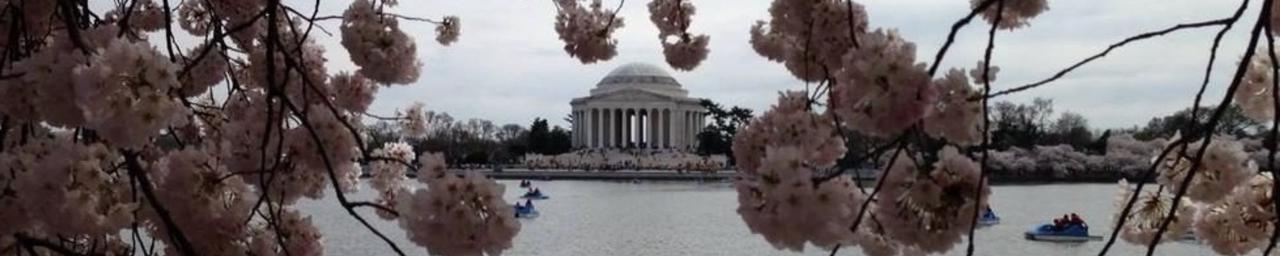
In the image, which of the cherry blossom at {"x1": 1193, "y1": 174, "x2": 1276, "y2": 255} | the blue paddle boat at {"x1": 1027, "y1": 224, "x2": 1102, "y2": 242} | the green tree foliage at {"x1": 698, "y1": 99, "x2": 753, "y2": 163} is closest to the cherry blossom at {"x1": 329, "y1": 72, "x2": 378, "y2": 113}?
the cherry blossom at {"x1": 1193, "y1": 174, "x2": 1276, "y2": 255}

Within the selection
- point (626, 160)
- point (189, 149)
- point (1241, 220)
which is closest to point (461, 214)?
point (189, 149)

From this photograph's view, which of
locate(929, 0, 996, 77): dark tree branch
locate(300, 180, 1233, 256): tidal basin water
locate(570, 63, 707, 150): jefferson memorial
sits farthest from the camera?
locate(570, 63, 707, 150): jefferson memorial

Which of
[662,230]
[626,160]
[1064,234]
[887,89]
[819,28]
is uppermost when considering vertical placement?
[626,160]

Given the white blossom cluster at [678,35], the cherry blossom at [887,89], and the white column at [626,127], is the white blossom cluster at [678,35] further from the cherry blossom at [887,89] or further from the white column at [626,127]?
the white column at [626,127]

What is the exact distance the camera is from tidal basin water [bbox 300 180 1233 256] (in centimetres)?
1800

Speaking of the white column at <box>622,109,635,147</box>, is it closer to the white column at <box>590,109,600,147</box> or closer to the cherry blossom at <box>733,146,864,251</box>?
the white column at <box>590,109,600,147</box>

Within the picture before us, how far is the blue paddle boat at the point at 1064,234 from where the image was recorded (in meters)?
19.6

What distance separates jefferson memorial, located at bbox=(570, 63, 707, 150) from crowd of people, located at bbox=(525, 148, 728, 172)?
7.30ft

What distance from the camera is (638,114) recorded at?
74000mm

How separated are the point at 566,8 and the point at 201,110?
85 centimetres

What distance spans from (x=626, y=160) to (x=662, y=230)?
44448mm

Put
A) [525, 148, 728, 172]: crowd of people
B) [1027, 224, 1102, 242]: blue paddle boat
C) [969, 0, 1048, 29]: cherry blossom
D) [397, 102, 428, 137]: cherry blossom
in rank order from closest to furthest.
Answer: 1. [969, 0, 1048, 29]: cherry blossom
2. [397, 102, 428, 137]: cherry blossom
3. [1027, 224, 1102, 242]: blue paddle boat
4. [525, 148, 728, 172]: crowd of people

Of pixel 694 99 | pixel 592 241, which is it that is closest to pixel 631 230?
pixel 592 241

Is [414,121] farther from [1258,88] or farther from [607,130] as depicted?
[607,130]
